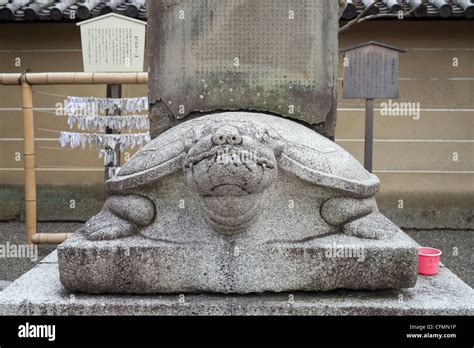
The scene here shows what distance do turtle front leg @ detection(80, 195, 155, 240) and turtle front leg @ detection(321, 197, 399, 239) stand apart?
793 millimetres

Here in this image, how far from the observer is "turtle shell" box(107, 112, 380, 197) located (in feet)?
8.45

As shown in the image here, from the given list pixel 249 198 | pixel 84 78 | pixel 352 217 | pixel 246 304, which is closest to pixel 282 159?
pixel 249 198

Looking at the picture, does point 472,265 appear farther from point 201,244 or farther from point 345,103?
point 201,244

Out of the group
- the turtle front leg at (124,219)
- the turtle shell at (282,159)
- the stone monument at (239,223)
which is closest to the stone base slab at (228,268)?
the stone monument at (239,223)

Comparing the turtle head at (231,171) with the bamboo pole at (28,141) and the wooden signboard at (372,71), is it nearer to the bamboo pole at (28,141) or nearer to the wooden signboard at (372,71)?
the bamboo pole at (28,141)

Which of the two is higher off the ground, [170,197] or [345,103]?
[345,103]

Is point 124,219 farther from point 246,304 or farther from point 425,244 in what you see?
point 425,244

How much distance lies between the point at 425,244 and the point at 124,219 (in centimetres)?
473

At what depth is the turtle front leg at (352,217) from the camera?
2596 mm

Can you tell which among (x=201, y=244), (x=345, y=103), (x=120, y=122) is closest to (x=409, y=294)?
(x=201, y=244)

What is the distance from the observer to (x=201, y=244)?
250cm

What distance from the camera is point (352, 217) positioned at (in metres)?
2.63

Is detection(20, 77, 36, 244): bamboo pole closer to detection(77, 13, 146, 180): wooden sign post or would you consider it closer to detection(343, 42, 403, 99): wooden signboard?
detection(77, 13, 146, 180): wooden sign post
